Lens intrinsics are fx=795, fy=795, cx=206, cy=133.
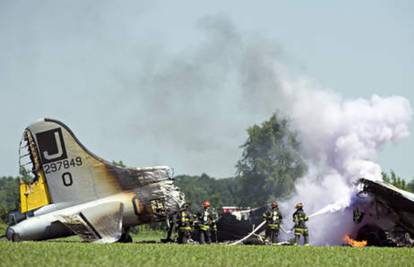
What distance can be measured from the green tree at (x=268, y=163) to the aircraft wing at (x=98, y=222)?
5548 cm

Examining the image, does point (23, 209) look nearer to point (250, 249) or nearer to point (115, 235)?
point (115, 235)

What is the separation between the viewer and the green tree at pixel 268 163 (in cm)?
9369

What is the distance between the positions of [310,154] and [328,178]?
31.4 feet

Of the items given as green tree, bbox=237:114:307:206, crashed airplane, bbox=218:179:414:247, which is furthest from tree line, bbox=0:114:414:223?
crashed airplane, bbox=218:179:414:247

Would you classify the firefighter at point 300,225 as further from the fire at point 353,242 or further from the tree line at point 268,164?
the tree line at point 268,164

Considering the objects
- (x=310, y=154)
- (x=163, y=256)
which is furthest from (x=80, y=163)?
(x=310, y=154)

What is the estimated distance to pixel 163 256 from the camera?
24734mm

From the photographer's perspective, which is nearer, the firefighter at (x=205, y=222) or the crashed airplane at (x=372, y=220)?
the crashed airplane at (x=372, y=220)

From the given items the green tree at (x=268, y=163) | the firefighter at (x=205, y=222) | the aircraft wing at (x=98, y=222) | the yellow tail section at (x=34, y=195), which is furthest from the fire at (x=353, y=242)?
the green tree at (x=268, y=163)

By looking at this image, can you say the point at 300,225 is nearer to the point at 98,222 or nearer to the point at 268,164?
the point at 98,222

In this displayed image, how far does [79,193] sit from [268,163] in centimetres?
6573

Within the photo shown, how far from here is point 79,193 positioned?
36656 millimetres

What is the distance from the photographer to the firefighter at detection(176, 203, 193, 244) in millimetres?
36156

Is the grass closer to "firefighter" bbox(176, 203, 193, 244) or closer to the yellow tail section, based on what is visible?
"firefighter" bbox(176, 203, 193, 244)
